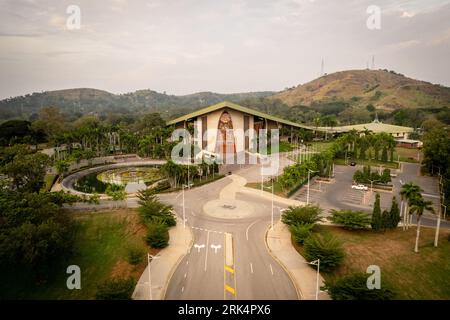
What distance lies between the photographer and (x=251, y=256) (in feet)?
96.3

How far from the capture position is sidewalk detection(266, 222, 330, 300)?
79.6ft

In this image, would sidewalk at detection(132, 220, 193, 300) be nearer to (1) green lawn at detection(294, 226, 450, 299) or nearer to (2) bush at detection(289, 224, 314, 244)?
(2) bush at detection(289, 224, 314, 244)

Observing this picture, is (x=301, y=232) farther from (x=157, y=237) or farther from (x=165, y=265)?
(x=157, y=237)

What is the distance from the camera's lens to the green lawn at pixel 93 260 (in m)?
27.0

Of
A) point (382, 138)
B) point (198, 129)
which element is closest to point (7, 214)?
point (198, 129)

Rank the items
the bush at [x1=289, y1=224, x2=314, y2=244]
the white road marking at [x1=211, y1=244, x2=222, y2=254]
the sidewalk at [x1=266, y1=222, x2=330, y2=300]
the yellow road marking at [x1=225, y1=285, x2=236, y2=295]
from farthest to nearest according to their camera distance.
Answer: the white road marking at [x1=211, y1=244, x2=222, y2=254], the bush at [x1=289, y1=224, x2=314, y2=244], the sidewalk at [x1=266, y1=222, x2=330, y2=300], the yellow road marking at [x1=225, y1=285, x2=236, y2=295]

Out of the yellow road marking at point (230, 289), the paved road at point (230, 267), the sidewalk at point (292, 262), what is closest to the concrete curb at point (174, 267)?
the paved road at point (230, 267)

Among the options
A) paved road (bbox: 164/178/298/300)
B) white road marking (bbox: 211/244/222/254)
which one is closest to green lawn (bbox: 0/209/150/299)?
paved road (bbox: 164/178/298/300)

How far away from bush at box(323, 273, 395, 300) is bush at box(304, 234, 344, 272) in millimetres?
4325

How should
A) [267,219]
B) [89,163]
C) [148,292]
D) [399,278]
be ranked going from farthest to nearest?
1. [89,163]
2. [267,219]
3. [399,278]
4. [148,292]

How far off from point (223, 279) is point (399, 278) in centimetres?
1494

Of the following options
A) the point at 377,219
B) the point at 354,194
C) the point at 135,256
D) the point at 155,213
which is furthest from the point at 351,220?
the point at 135,256

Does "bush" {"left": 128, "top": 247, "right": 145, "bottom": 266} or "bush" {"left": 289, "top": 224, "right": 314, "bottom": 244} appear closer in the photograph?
"bush" {"left": 128, "top": 247, "right": 145, "bottom": 266}
